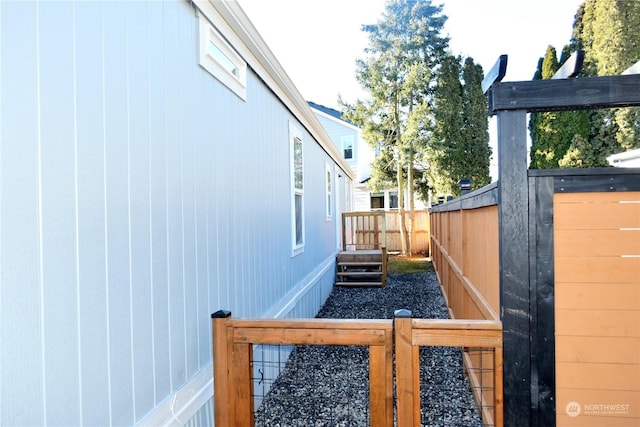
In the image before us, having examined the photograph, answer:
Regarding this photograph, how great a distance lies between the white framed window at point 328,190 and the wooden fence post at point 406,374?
6.67 m

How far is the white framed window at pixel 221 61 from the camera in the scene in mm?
2641

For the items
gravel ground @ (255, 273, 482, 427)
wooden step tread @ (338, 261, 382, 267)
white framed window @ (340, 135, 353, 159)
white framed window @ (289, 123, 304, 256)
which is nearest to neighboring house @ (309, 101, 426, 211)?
white framed window @ (340, 135, 353, 159)

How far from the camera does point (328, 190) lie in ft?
29.6

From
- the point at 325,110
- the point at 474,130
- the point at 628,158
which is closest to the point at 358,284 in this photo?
the point at 628,158

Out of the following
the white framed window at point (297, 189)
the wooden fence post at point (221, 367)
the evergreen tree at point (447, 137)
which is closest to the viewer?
the wooden fence post at point (221, 367)

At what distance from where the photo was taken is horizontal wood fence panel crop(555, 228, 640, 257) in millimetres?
1807

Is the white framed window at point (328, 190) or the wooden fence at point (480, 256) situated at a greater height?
the white framed window at point (328, 190)

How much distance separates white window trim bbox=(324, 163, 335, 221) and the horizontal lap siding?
6702 mm

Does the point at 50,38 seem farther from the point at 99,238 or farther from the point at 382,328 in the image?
the point at 382,328

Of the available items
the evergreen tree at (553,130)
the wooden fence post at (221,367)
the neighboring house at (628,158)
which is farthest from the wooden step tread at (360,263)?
the evergreen tree at (553,130)

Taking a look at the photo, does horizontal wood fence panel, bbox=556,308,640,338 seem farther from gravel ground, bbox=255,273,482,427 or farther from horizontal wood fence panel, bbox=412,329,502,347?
gravel ground, bbox=255,273,482,427

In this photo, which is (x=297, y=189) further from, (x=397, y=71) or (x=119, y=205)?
(x=397, y=71)

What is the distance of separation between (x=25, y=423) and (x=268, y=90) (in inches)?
148

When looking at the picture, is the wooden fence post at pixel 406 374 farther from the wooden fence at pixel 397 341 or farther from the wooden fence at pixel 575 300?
the wooden fence at pixel 575 300
